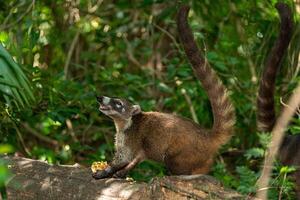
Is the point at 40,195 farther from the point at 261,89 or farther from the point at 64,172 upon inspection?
the point at 261,89

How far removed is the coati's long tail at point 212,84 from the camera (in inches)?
217

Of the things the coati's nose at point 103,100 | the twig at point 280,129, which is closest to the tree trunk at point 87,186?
the twig at point 280,129

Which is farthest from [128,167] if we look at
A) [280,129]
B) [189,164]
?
[280,129]

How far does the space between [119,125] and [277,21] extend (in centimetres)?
269

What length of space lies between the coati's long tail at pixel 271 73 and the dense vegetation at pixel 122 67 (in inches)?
19.6

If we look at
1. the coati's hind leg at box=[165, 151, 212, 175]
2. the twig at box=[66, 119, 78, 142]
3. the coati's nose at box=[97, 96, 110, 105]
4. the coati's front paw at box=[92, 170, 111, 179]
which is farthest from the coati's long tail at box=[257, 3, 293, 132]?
the twig at box=[66, 119, 78, 142]

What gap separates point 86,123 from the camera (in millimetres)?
8656

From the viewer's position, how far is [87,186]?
4762mm

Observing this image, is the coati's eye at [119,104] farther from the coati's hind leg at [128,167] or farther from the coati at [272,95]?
the coati at [272,95]

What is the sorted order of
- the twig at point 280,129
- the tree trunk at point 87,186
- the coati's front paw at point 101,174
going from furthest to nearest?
the coati's front paw at point 101,174 < the tree trunk at point 87,186 < the twig at point 280,129

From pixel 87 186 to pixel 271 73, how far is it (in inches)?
78.6

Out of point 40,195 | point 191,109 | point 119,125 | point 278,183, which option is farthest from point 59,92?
point 278,183

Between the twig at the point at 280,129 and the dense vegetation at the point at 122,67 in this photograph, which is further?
the dense vegetation at the point at 122,67

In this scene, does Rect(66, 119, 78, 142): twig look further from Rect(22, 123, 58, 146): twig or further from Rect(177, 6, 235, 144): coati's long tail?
Rect(177, 6, 235, 144): coati's long tail
